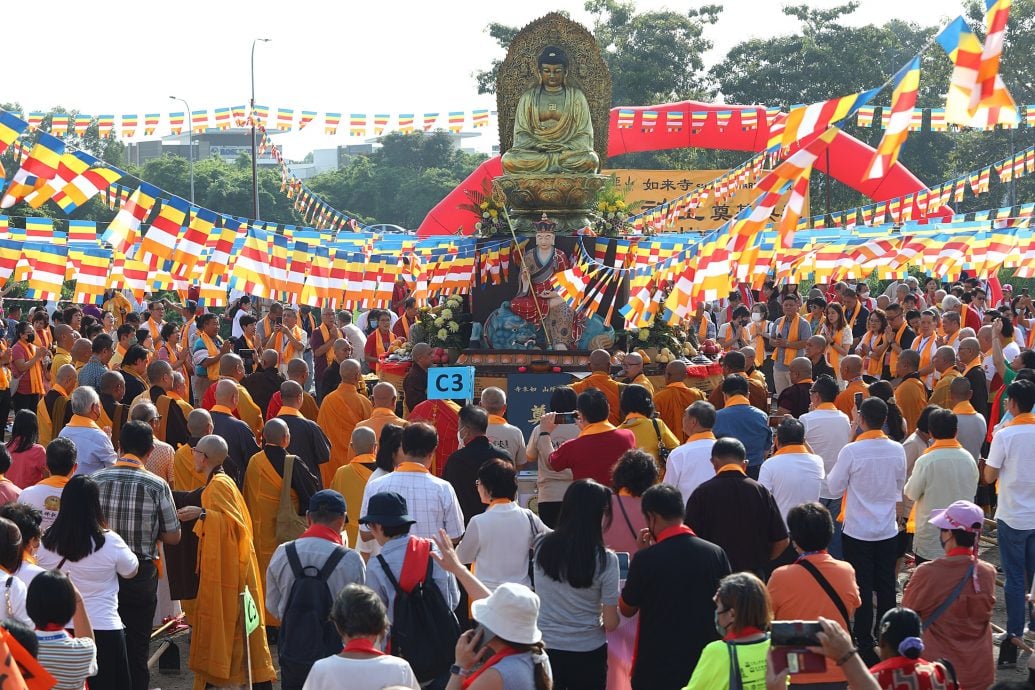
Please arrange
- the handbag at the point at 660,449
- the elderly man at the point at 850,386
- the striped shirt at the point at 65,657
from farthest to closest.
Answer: the elderly man at the point at 850,386
the handbag at the point at 660,449
the striped shirt at the point at 65,657

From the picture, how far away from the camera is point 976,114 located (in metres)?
7.85

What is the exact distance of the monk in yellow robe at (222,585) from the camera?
7.97 meters

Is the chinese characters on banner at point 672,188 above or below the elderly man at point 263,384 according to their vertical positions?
above

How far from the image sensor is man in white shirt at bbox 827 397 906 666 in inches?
332

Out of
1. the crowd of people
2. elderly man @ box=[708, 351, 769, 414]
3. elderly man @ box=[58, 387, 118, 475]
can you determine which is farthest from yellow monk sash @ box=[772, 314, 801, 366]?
elderly man @ box=[58, 387, 118, 475]

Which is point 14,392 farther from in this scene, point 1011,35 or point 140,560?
point 1011,35

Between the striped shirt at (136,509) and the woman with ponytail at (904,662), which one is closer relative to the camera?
the woman with ponytail at (904,662)

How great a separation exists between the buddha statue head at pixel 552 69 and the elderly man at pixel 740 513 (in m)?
13.2

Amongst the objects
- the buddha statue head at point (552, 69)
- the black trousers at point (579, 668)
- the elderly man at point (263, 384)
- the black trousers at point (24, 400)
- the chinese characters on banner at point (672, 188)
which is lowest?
the black trousers at point (24, 400)

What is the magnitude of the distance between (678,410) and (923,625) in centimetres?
495

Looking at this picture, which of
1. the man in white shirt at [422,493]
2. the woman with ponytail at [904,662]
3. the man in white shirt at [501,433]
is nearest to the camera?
the woman with ponytail at [904,662]

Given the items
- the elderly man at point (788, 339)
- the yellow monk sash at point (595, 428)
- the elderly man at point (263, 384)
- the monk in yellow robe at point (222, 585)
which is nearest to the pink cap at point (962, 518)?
the yellow monk sash at point (595, 428)

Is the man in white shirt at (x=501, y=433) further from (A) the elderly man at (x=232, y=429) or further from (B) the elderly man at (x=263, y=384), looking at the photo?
(B) the elderly man at (x=263, y=384)

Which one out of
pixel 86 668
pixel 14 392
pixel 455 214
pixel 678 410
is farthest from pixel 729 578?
pixel 455 214
